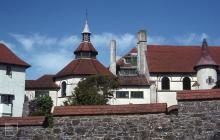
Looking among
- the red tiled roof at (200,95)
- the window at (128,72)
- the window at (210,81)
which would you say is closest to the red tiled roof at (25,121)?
the red tiled roof at (200,95)

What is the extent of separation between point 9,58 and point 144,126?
43037mm

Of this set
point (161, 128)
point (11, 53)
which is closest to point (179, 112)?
point (161, 128)

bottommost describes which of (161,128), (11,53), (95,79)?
(161,128)

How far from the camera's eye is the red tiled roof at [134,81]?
55.0 metres

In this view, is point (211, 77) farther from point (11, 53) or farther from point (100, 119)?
point (100, 119)

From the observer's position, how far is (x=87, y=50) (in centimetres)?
5934

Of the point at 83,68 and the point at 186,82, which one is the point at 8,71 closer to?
the point at 83,68

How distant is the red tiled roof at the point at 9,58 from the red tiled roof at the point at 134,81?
12919 mm

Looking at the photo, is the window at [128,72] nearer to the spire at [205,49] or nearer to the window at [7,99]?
the spire at [205,49]

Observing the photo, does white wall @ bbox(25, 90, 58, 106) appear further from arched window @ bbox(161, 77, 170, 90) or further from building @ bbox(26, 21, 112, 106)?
arched window @ bbox(161, 77, 170, 90)

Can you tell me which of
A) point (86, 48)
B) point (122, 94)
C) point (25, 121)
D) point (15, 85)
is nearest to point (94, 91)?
point (122, 94)

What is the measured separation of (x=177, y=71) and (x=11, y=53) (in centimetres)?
2279

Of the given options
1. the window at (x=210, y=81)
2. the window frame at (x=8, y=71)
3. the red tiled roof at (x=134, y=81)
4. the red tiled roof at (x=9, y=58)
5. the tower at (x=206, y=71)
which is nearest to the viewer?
the window frame at (x=8, y=71)

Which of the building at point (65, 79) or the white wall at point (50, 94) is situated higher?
the building at point (65, 79)
